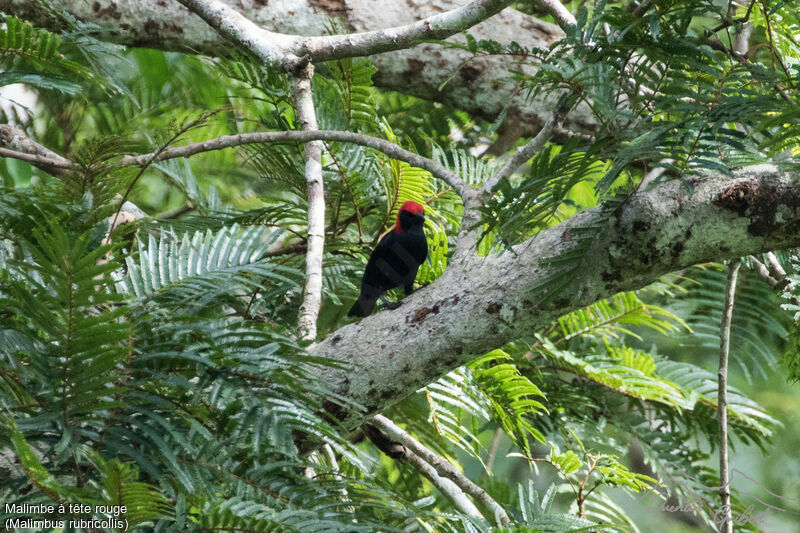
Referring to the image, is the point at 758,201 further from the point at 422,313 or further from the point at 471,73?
the point at 471,73

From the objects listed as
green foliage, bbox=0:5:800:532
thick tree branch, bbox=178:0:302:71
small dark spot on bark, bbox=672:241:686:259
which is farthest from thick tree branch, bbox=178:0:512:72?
small dark spot on bark, bbox=672:241:686:259

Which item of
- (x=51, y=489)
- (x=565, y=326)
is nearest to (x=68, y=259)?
(x=51, y=489)

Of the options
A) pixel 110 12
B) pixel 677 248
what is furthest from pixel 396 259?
pixel 110 12

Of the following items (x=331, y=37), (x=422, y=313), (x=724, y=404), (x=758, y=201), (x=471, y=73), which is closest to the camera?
(x=758, y=201)

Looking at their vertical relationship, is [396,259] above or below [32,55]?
below

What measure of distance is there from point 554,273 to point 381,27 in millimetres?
2456

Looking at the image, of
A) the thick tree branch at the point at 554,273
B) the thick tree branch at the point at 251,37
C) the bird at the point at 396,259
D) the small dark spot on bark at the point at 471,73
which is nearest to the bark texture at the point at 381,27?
the small dark spot on bark at the point at 471,73

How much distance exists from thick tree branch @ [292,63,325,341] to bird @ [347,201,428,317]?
303 mm

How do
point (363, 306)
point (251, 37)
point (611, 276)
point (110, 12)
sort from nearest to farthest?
point (611, 276), point (251, 37), point (363, 306), point (110, 12)

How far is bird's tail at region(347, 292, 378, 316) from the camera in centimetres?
282

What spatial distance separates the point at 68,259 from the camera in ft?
3.51

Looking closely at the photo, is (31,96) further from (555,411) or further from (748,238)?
(748,238)

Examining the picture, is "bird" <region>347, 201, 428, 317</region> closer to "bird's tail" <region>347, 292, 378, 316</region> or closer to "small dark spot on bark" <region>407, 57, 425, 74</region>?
"bird's tail" <region>347, 292, 378, 316</region>

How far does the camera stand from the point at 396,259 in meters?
2.55
